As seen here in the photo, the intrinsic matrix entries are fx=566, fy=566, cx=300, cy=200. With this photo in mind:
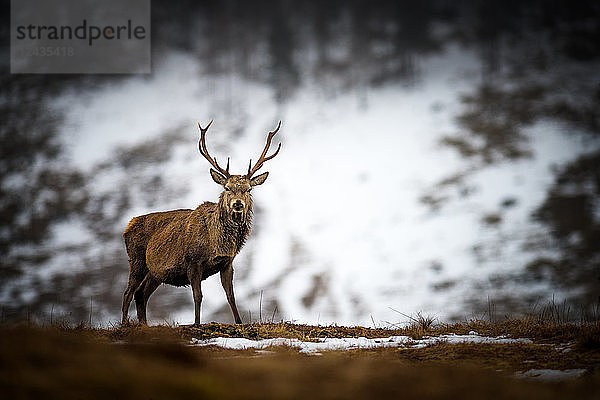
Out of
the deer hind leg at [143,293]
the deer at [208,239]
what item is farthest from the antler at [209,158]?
the deer hind leg at [143,293]

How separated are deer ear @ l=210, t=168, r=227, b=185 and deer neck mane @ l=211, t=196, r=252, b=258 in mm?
353

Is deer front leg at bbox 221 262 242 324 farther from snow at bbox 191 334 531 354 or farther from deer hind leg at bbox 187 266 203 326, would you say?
snow at bbox 191 334 531 354

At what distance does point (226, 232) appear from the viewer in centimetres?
875

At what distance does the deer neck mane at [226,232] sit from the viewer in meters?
8.74

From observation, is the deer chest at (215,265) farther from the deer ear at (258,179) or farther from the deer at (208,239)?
the deer ear at (258,179)

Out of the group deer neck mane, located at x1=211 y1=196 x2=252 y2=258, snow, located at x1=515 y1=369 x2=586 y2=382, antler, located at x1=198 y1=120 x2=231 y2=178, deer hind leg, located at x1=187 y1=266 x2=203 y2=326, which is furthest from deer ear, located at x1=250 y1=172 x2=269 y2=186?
snow, located at x1=515 y1=369 x2=586 y2=382

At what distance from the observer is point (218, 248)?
8734 mm

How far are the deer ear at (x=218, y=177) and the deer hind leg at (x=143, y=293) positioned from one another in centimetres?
230

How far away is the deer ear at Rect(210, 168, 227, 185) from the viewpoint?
29.6 ft

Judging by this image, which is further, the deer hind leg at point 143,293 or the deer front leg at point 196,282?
the deer hind leg at point 143,293

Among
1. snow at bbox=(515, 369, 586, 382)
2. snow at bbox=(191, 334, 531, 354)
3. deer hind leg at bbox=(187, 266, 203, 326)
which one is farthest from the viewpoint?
deer hind leg at bbox=(187, 266, 203, 326)

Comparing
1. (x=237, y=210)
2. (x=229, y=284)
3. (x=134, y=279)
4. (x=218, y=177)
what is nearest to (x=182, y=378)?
(x=237, y=210)

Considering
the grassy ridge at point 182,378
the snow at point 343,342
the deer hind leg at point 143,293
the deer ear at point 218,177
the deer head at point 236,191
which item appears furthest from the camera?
the deer hind leg at point 143,293

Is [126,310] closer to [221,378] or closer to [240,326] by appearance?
[240,326]
